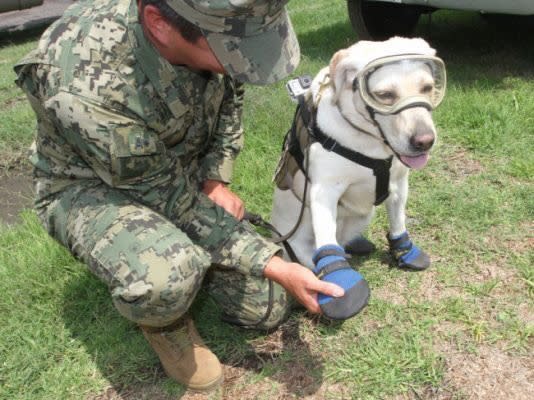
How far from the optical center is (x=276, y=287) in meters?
2.24

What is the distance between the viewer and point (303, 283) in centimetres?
174

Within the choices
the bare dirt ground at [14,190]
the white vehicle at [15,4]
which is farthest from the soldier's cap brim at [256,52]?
the white vehicle at [15,4]

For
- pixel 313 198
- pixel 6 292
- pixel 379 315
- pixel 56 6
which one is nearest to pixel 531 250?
A: pixel 379 315

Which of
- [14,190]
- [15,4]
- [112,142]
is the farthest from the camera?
[15,4]

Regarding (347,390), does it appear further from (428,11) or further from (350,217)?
(428,11)

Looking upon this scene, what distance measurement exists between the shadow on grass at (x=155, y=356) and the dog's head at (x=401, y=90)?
830 millimetres

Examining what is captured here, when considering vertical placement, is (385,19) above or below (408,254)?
below

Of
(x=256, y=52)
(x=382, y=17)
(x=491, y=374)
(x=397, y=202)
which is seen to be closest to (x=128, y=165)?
(x=256, y=52)

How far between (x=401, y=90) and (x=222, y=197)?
35.4 inches

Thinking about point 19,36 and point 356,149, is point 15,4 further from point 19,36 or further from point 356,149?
point 356,149

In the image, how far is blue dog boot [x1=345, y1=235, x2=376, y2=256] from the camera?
2544mm

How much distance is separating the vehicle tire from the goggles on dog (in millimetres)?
3389

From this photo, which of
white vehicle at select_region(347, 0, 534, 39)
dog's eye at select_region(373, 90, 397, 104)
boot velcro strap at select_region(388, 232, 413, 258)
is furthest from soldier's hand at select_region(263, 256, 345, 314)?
white vehicle at select_region(347, 0, 534, 39)

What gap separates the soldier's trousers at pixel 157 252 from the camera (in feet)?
5.71
